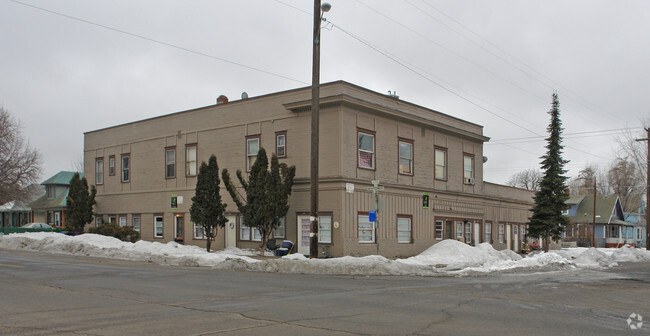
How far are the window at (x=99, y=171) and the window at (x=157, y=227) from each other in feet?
24.0

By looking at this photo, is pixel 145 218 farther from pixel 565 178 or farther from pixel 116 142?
pixel 565 178

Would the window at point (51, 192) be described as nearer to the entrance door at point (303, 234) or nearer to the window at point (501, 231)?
the entrance door at point (303, 234)

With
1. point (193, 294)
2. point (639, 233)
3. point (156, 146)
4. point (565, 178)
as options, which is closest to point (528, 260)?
point (565, 178)

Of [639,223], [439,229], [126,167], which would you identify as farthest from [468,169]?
[639,223]

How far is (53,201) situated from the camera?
5691 centimetres

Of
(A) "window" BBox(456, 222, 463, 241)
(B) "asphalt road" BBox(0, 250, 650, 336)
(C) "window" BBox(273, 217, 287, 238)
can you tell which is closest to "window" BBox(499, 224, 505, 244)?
(A) "window" BBox(456, 222, 463, 241)

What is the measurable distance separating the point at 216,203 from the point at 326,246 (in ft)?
20.3

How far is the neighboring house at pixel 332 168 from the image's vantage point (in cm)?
2656

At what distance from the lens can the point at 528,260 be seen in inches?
1016

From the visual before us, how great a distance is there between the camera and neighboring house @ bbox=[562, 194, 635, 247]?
68.7 metres

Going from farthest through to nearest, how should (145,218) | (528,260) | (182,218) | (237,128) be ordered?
(145,218)
(182,218)
(237,128)
(528,260)

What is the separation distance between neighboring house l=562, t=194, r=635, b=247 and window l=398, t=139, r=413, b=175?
1729 inches

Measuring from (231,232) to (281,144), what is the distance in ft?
18.7

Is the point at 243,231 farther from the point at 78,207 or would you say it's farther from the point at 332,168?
the point at 78,207
